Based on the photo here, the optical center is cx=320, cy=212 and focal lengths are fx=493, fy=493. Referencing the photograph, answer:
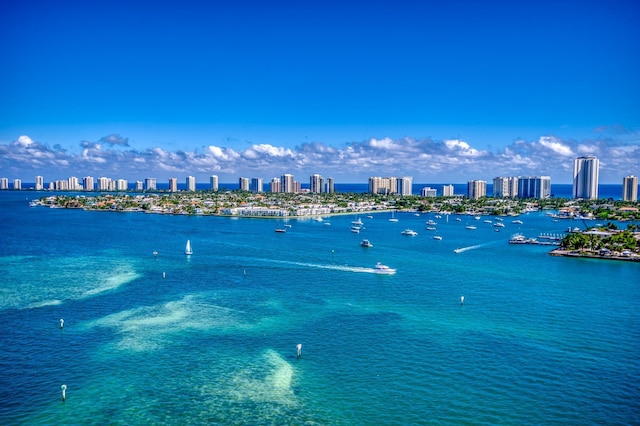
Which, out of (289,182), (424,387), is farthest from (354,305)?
(289,182)

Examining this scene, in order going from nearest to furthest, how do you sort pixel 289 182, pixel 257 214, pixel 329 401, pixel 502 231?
pixel 329 401 < pixel 502 231 < pixel 257 214 < pixel 289 182

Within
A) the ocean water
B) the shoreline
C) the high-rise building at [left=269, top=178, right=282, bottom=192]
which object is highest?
the high-rise building at [left=269, top=178, right=282, bottom=192]

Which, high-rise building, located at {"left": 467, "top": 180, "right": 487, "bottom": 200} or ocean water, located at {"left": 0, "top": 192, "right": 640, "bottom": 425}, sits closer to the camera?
ocean water, located at {"left": 0, "top": 192, "right": 640, "bottom": 425}

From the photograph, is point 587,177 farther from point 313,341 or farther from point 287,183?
point 313,341

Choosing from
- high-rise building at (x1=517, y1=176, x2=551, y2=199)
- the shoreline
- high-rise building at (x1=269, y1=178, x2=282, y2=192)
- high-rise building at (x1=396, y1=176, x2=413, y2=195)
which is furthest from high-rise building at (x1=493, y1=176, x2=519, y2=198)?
the shoreline

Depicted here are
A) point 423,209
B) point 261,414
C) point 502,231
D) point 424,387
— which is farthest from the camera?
point 423,209

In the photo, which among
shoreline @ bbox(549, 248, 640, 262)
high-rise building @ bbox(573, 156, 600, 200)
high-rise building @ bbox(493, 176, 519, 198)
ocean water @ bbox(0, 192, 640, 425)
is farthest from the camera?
high-rise building @ bbox(493, 176, 519, 198)

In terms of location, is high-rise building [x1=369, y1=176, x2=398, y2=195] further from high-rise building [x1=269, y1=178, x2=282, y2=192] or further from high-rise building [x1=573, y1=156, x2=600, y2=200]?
high-rise building [x1=573, y1=156, x2=600, y2=200]

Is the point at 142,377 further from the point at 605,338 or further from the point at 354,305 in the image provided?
the point at 605,338
